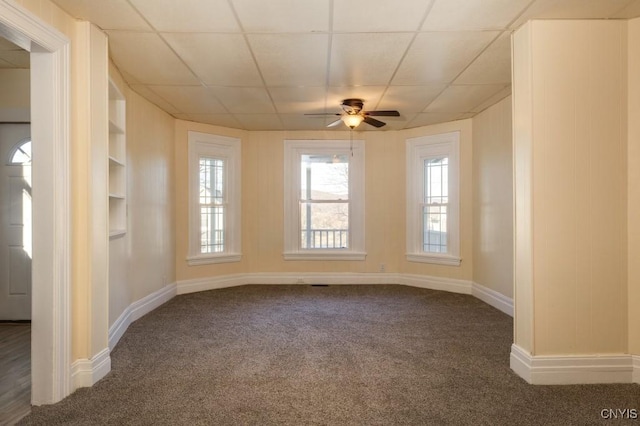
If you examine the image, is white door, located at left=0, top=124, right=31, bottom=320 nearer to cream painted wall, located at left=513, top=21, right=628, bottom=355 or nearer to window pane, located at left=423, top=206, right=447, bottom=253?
cream painted wall, located at left=513, top=21, right=628, bottom=355

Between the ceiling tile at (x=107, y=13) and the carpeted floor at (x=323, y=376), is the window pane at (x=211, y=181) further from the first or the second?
the ceiling tile at (x=107, y=13)

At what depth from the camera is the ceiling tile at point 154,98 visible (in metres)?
4.18

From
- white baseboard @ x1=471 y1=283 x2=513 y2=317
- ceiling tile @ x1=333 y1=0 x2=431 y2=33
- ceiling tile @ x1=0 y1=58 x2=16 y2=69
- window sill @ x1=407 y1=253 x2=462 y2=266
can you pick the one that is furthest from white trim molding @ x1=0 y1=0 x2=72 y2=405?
window sill @ x1=407 y1=253 x2=462 y2=266

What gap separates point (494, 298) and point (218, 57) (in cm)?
415

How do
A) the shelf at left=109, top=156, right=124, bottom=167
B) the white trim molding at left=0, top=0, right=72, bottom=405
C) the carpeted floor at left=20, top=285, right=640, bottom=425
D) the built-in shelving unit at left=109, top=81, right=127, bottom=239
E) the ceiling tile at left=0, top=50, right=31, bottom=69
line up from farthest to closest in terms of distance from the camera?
the built-in shelving unit at left=109, top=81, right=127, bottom=239, the shelf at left=109, top=156, right=124, bottom=167, the ceiling tile at left=0, top=50, right=31, bottom=69, the white trim molding at left=0, top=0, right=72, bottom=405, the carpeted floor at left=20, top=285, right=640, bottom=425

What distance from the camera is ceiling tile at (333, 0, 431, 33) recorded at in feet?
8.19

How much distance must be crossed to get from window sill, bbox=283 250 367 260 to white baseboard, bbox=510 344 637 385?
12.2ft

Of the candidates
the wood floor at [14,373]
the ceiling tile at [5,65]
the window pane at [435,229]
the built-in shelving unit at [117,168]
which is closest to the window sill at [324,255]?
the window pane at [435,229]

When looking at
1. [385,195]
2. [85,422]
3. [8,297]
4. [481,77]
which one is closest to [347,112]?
[481,77]

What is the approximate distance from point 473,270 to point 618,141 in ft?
10.2

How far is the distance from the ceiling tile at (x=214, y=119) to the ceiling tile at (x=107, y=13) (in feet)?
8.40

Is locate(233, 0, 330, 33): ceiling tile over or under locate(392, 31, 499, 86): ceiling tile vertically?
over

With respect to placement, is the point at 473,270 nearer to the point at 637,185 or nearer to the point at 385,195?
the point at 385,195

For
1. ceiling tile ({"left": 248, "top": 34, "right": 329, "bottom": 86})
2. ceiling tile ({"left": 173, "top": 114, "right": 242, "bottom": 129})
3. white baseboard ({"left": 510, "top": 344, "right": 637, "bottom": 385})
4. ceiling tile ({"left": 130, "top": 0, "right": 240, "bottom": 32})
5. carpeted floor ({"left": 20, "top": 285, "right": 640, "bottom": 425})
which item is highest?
ceiling tile ({"left": 173, "top": 114, "right": 242, "bottom": 129})
